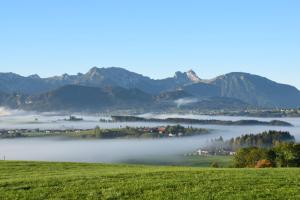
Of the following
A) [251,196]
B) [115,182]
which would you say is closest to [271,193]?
[251,196]

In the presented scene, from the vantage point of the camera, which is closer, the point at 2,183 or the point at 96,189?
the point at 96,189

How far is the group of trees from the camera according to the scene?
10806cm

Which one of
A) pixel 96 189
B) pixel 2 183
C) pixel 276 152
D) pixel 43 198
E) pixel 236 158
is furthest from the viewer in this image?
pixel 236 158

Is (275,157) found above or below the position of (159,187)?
below

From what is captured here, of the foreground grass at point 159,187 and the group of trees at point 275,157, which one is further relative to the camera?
the group of trees at point 275,157

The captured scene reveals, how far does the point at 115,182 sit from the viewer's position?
1422 inches

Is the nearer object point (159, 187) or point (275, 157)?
point (159, 187)

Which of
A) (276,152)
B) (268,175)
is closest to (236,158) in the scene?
(276,152)

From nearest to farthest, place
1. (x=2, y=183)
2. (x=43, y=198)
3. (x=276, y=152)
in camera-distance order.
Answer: (x=43, y=198), (x=2, y=183), (x=276, y=152)

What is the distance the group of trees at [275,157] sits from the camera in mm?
108062

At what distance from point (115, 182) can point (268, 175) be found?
12.7m

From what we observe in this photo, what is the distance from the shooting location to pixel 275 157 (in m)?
115

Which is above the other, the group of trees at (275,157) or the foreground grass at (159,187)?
the foreground grass at (159,187)

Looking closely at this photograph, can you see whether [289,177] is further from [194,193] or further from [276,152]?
[276,152]
